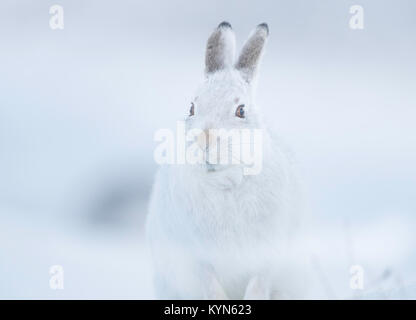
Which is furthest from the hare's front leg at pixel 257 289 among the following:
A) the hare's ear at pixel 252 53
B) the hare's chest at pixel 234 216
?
the hare's ear at pixel 252 53

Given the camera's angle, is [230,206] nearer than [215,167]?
No

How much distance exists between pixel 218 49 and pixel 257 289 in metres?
0.99

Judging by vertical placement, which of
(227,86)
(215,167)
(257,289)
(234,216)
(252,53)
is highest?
(252,53)

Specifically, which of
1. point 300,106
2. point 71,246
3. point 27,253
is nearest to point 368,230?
point 300,106

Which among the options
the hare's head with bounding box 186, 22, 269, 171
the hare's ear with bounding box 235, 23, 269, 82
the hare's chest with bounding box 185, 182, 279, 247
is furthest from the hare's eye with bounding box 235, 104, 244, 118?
the hare's chest with bounding box 185, 182, 279, 247

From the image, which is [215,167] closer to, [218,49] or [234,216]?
[234,216]

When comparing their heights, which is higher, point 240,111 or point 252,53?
point 252,53

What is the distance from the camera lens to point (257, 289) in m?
2.48

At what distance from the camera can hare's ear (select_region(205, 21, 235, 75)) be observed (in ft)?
8.30

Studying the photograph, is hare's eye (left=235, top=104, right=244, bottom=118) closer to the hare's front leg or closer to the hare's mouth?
the hare's mouth

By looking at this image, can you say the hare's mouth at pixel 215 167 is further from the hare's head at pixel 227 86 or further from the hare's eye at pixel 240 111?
the hare's eye at pixel 240 111

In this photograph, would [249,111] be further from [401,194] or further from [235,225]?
[401,194]

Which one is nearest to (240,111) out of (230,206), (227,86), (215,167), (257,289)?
(227,86)

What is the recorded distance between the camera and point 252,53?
2559 millimetres
